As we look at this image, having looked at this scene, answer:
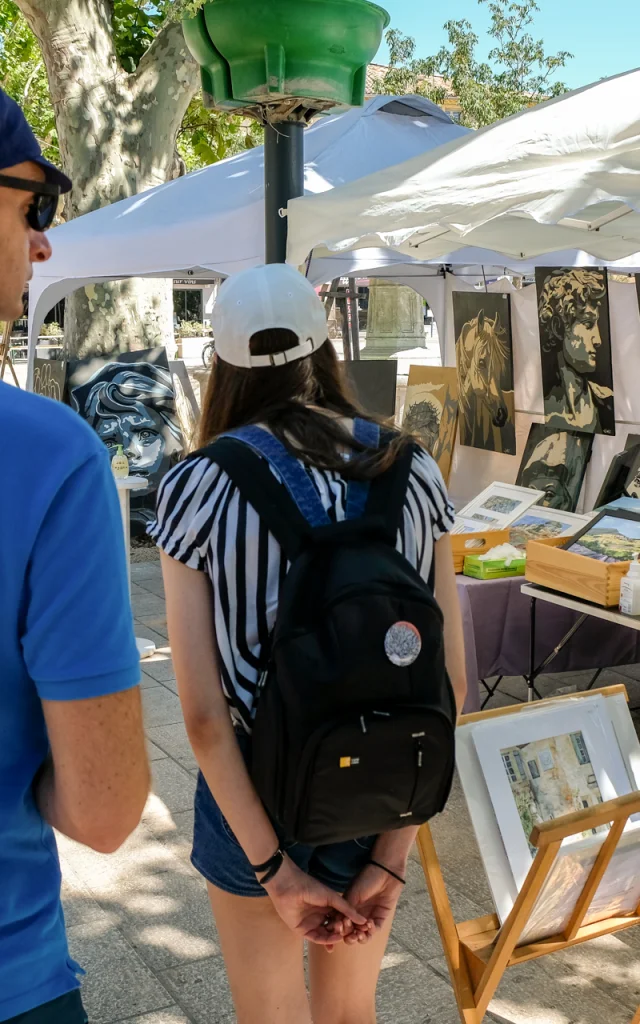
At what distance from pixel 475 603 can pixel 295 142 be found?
230cm

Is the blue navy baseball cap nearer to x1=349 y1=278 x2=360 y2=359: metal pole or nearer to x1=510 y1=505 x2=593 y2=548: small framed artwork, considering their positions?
x1=510 y1=505 x2=593 y2=548: small framed artwork

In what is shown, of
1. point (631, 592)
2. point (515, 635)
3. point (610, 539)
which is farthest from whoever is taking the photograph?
point (515, 635)

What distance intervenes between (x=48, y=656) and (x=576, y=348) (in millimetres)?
4967

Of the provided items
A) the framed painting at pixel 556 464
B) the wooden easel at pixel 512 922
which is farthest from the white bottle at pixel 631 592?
the framed painting at pixel 556 464

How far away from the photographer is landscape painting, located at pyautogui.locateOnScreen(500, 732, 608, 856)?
8.21ft

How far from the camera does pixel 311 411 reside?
5.64 ft

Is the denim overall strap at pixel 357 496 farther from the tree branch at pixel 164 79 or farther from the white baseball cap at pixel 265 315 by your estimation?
the tree branch at pixel 164 79

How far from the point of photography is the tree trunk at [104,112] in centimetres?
1068

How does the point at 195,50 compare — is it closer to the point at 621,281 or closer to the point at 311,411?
the point at 621,281

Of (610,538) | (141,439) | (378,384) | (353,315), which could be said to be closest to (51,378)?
(141,439)

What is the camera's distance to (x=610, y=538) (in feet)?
13.7

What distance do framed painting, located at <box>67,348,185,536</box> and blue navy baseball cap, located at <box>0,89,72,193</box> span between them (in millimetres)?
8681

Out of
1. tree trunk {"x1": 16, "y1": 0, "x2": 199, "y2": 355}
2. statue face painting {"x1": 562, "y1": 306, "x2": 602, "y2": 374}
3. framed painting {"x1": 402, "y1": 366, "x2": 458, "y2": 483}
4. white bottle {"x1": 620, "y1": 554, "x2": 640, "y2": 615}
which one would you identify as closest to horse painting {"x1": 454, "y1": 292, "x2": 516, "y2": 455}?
framed painting {"x1": 402, "y1": 366, "x2": 458, "y2": 483}

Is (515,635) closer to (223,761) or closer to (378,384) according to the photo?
(223,761)
